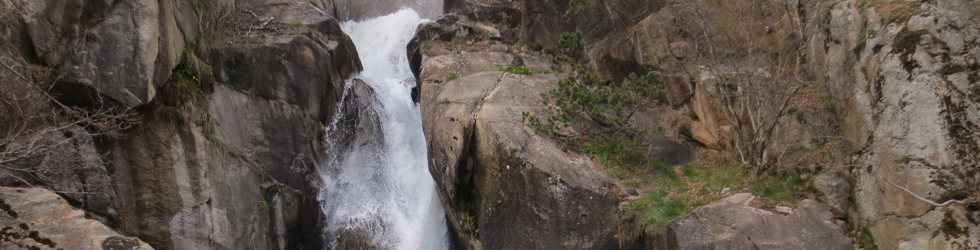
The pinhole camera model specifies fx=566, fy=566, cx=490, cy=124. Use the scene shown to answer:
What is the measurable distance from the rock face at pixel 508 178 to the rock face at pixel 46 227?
8.21 metres

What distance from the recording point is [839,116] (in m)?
12.6

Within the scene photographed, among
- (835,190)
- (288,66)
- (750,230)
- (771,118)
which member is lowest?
(750,230)

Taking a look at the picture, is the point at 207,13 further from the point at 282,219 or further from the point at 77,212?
the point at 77,212

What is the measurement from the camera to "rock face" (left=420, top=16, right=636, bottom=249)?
1320 centimetres

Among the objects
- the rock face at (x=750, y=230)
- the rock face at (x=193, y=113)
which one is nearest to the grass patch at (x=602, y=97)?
the rock face at (x=750, y=230)

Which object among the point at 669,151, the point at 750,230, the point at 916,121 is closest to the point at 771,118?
the point at 669,151

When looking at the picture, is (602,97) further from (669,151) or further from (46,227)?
(46,227)

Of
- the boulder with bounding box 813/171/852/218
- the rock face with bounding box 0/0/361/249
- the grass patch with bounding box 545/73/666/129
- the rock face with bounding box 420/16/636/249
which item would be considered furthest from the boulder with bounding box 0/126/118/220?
the boulder with bounding box 813/171/852/218

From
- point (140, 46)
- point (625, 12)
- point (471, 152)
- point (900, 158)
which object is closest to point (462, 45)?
point (625, 12)

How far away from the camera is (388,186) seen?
18.6 meters

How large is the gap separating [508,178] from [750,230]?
5528 mm

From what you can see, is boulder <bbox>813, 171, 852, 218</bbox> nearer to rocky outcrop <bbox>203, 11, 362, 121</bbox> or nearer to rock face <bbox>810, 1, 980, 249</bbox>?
rock face <bbox>810, 1, 980, 249</bbox>

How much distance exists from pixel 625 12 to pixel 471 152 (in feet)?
27.1

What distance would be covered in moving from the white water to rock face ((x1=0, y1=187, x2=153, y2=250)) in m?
9.73
